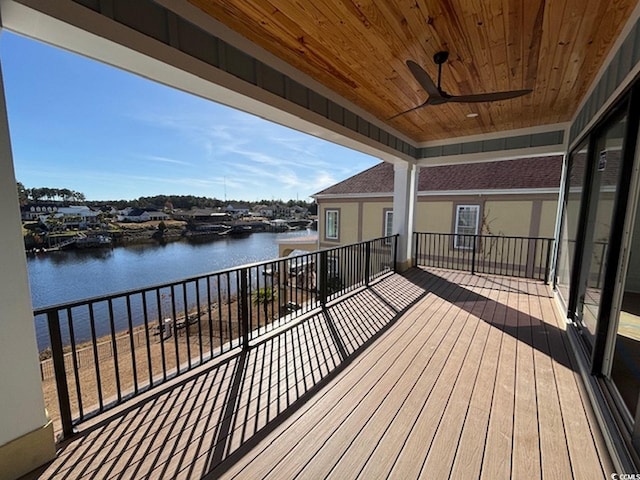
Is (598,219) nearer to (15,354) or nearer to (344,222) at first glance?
(15,354)

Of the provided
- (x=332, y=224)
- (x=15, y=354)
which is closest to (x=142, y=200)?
(x=332, y=224)

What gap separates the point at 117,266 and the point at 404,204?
16.1 meters

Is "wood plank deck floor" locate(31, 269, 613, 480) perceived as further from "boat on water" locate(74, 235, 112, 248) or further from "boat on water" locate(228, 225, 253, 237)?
"boat on water" locate(228, 225, 253, 237)

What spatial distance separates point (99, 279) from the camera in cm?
1336

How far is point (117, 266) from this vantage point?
1505 cm

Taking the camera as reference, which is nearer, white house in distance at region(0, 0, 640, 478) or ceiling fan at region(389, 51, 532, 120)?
white house in distance at region(0, 0, 640, 478)

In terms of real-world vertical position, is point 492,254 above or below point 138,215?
below

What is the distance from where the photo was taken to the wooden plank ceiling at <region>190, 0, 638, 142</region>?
1884 millimetres

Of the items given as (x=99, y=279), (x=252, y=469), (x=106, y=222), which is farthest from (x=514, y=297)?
(x=99, y=279)

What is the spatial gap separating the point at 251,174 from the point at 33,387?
104ft

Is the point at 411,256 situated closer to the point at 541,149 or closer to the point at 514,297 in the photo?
the point at 514,297

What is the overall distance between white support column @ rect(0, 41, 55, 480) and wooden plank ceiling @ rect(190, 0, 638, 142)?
163 centimetres

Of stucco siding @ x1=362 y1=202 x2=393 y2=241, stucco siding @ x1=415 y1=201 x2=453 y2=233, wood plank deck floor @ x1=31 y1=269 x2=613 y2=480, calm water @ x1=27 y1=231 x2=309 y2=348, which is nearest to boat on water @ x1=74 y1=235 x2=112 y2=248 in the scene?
calm water @ x1=27 y1=231 x2=309 y2=348

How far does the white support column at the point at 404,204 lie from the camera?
5995 mm
